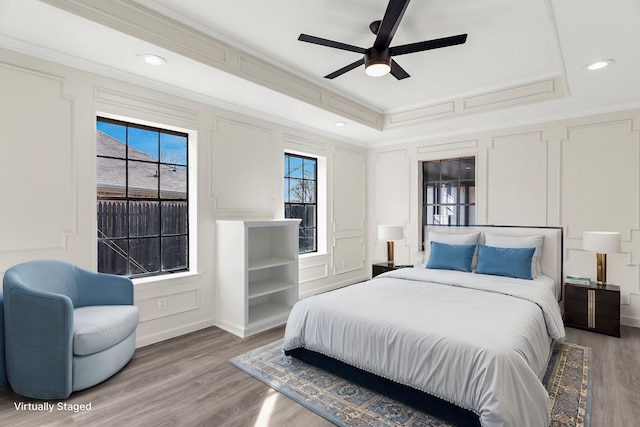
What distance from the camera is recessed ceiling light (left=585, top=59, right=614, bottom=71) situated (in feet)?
8.54

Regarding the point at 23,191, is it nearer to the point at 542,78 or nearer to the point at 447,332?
the point at 447,332

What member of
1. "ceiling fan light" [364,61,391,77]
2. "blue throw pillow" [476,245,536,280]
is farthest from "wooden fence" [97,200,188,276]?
"blue throw pillow" [476,245,536,280]

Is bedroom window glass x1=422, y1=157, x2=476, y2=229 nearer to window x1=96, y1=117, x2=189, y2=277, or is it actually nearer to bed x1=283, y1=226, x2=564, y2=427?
bed x1=283, y1=226, x2=564, y2=427

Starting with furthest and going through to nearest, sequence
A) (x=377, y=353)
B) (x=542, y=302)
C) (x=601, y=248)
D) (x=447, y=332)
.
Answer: (x=601, y=248) < (x=542, y=302) < (x=377, y=353) < (x=447, y=332)

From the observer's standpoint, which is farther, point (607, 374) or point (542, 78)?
point (542, 78)

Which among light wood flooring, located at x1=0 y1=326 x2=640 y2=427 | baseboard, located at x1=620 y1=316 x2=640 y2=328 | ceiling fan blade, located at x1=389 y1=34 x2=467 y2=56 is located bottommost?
light wood flooring, located at x1=0 y1=326 x2=640 y2=427

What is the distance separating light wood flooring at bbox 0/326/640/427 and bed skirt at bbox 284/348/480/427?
42 cm

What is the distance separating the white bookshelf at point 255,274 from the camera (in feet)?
11.0

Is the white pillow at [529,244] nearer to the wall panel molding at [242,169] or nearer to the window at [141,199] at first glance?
the wall panel molding at [242,169]

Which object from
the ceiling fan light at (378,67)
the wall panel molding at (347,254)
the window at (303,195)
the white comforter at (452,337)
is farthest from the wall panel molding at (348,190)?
the ceiling fan light at (378,67)

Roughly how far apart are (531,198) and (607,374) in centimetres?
227

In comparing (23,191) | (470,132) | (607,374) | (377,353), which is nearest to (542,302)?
(607,374)

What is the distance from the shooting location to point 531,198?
4.15 m

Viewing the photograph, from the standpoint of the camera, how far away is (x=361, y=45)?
9.54ft
